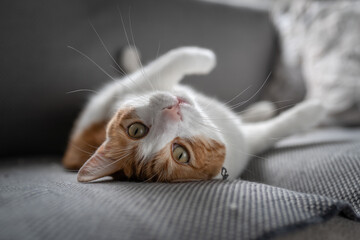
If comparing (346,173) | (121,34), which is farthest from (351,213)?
(121,34)

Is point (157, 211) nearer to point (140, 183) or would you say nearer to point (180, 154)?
point (140, 183)

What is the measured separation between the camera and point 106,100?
130cm

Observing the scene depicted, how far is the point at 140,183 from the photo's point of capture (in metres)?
0.80

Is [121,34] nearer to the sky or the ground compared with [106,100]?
nearer to the sky

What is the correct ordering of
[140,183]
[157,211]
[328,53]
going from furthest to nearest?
[328,53], [140,183], [157,211]

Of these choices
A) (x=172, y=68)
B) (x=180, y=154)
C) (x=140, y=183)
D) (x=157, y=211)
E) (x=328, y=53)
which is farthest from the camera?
(x=328, y=53)

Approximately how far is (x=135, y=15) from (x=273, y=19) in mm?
908

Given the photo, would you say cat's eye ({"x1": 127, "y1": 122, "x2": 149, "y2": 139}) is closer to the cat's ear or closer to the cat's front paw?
the cat's ear

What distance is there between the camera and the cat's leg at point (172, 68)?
3.99 feet

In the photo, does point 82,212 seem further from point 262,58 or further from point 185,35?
point 262,58

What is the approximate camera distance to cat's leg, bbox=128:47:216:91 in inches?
47.9

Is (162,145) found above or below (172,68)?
below

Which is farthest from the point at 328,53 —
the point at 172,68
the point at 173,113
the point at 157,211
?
the point at 157,211

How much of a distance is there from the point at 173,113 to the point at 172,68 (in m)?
0.36
